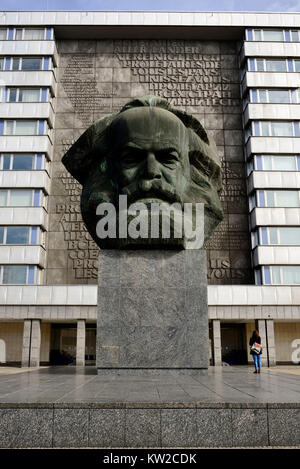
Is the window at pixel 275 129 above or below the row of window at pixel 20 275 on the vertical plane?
above

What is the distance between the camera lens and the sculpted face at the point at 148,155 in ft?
32.1

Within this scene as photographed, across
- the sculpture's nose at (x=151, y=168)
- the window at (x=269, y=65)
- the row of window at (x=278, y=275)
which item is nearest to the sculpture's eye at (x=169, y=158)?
the sculpture's nose at (x=151, y=168)

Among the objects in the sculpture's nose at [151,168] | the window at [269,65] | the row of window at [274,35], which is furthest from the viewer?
the row of window at [274,35]

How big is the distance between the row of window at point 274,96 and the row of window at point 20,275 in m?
23.6

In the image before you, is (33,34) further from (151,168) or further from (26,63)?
(151,168)

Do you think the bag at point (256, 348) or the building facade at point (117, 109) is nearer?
the bag at point (256, 348)

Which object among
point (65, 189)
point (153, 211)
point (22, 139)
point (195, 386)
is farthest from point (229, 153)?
point (195, 386)

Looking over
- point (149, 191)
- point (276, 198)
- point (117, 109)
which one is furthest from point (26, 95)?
point (149, 191)

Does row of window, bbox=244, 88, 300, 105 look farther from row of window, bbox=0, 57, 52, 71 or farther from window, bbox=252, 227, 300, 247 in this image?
row of window, bbox=0, 57, 52, 71

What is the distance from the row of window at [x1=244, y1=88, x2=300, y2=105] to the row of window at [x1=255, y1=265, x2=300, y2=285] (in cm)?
1487

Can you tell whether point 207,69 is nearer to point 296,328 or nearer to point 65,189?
point 65,189

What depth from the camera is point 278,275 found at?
3375 cm

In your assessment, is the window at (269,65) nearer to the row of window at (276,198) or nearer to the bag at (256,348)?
the row of window at (276,198)
